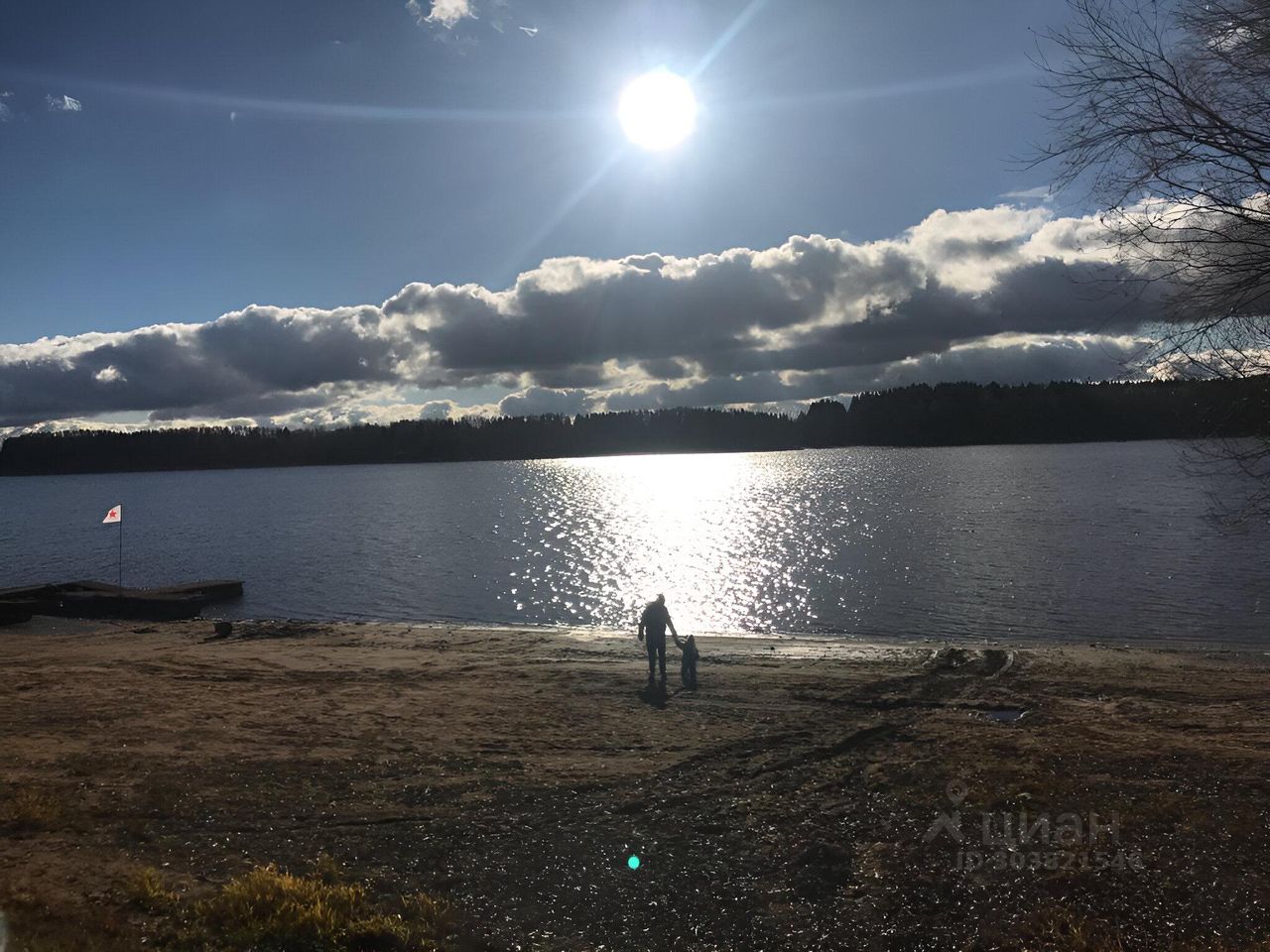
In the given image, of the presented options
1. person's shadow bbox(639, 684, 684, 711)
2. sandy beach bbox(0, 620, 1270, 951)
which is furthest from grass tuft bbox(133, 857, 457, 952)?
person's shadow bbox(639, 684, 684, 711)

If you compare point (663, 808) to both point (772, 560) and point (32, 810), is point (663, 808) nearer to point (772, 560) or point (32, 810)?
point (32, 810)

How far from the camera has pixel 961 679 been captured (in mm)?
20453

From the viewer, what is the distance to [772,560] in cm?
5609

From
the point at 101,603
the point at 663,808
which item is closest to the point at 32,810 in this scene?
the point at 663,808

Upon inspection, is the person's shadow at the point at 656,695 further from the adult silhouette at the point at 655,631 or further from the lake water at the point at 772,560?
the lake water at the point at 772,560

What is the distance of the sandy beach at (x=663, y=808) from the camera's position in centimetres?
843

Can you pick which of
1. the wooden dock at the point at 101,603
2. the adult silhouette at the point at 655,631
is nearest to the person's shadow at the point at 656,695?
the adult silhouette at the point at 655,631

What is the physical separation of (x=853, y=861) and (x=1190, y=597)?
34291 millimetres

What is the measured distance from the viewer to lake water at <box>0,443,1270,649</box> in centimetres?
3572

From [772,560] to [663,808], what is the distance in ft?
150

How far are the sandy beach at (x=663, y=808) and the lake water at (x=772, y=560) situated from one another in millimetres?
4997

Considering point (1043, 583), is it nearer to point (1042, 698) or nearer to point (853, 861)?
point (1042, 698)

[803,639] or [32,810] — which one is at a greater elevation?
[32,810]

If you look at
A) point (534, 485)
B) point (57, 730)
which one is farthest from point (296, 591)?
point (534, 485)
